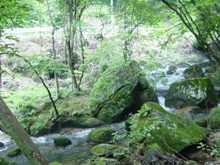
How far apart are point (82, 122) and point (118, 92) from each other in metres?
1.82

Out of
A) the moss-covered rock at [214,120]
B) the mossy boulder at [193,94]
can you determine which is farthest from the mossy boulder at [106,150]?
the mossy boulder at [193,94]

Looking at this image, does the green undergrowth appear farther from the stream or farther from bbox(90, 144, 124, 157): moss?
bbox(90, 144, 124, 157): moss

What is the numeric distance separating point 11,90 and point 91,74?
4.12m

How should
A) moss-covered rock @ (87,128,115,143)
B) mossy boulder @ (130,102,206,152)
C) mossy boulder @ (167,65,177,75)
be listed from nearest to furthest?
1. mossy boulder @ (130,102,206,152)
2. moss-covered rock @ (87,128,115,143)
3. mossy boulder @ (167,65,177,75)

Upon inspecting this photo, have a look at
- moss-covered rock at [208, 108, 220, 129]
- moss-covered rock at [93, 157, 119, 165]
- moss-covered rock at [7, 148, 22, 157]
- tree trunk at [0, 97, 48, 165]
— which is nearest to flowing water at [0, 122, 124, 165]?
moss-covered rock at [7, 148, 22, 157]

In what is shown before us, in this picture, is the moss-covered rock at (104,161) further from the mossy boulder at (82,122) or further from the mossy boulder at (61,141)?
the mossy boulder at (82,122)

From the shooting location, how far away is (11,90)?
13898mm

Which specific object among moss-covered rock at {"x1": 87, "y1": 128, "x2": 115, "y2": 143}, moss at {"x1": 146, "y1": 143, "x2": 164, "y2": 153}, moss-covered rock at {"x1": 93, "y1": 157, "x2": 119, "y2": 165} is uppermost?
moss at {"x1": 146, "y1": 143, "x2": 164, "y2": 153}

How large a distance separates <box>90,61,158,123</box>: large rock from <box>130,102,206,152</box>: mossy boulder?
337 centimetres

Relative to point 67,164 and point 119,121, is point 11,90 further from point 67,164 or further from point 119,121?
point 67,164

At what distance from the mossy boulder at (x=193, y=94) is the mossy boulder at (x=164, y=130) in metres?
3.84

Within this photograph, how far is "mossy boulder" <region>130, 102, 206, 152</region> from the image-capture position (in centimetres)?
634

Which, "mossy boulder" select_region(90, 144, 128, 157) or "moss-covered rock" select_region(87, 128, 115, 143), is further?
"moss-covered rock" select_region(87, 128, 115, 143)

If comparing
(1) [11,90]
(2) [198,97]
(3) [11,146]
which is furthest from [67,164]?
(1) [11,90]
